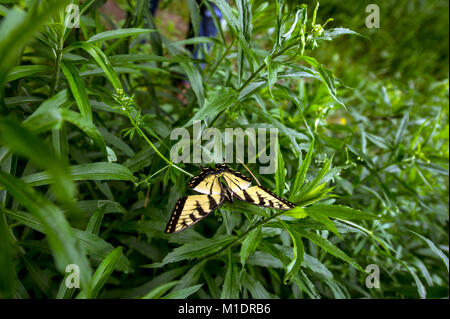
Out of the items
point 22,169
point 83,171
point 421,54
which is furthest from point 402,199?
point 421,54

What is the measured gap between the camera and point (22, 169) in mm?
811

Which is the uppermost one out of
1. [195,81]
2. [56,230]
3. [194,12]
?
[194,12]

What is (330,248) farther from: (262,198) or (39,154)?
(39,154)

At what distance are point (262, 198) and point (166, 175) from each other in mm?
208

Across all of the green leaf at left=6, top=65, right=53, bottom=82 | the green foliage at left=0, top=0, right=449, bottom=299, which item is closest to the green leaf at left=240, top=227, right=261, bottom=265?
the green foliage at left=0, top=0, right=449, bottom=299

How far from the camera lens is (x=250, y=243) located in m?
0.63

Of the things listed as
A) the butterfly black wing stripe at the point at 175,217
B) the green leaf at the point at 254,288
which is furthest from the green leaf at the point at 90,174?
the green leaf at the point at 254,288

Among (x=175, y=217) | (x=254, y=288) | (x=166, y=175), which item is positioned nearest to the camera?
(x=175, y=217)

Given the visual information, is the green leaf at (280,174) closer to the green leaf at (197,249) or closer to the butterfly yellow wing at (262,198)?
the butterfly yellow wing at (262,198)

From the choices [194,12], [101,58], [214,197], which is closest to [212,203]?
[214,197]

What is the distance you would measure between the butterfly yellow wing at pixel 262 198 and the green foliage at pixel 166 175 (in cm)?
3

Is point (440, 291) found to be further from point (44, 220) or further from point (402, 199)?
point (44, 220)

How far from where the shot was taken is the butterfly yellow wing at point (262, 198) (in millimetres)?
586

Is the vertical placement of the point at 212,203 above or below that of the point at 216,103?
below
